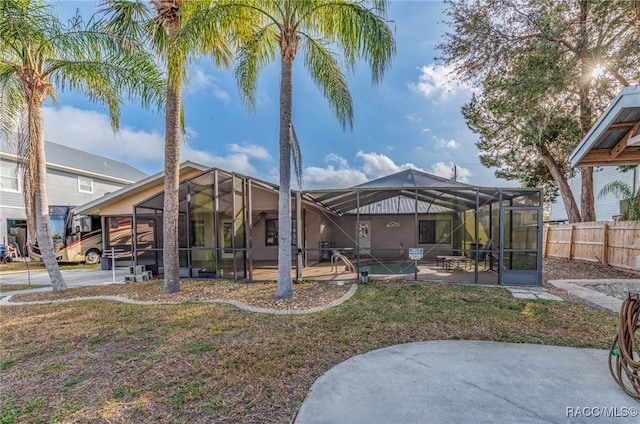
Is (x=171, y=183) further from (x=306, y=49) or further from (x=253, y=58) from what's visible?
(x=306, y=49)

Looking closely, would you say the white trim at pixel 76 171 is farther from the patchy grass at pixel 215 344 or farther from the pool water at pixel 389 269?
the pool water at pixel 389 269

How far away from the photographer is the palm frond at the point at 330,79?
699 cm

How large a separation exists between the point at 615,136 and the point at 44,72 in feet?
38.5

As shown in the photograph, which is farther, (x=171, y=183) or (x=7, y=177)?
(x=7, y=177)

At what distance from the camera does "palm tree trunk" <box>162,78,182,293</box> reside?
7.02 meters

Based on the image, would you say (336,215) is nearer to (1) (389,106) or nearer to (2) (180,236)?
(1) (389,106)

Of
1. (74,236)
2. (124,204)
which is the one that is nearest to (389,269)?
(124,204)

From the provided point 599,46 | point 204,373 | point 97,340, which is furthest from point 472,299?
point 599,46

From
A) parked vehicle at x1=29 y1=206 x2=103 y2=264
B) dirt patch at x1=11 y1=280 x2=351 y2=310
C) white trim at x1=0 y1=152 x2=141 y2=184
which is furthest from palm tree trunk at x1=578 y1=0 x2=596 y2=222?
white trim at x1=0 y1=152 x2=141 y2=184

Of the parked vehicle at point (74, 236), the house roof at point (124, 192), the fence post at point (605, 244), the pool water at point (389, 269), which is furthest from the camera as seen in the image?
the parked vehicle at point (74, 236)

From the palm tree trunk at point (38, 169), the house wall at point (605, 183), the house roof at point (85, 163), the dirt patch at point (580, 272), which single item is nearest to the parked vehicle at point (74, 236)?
the house roof at point (85, 163)

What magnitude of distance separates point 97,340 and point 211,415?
301cm

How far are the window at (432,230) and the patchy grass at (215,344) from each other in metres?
9.12

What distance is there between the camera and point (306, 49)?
7.05 metres
